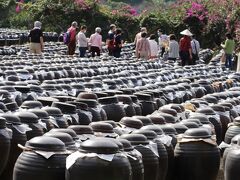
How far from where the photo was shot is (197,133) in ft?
31.6

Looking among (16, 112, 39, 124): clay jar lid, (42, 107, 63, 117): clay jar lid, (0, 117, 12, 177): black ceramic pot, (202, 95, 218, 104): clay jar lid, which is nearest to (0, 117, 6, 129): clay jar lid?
(0, 117, 12, 177): black ceramic pot

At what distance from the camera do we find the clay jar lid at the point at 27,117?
9453 millimetres

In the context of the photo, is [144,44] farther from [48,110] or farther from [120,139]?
[120,139]

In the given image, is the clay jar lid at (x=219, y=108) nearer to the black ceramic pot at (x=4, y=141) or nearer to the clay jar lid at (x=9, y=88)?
the clay jar lid at (x=9, y=88)

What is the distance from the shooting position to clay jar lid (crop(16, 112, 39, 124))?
9.45m

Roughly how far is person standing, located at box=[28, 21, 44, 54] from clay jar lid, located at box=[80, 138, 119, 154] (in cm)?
1700

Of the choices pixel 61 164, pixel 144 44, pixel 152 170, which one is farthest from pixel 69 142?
pixel 144 44

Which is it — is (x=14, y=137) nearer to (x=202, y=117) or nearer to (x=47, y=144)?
(x=47, y=144)

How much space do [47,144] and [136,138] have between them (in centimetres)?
132

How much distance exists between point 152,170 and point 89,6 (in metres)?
35.8

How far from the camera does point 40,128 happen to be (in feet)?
31.4

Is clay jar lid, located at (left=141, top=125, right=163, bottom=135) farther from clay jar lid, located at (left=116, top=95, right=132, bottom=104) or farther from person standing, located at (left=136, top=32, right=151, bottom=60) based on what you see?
person standing, located at (left=136, top=32, right=151, bottom=60)

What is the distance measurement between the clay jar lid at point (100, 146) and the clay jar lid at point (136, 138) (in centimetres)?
96

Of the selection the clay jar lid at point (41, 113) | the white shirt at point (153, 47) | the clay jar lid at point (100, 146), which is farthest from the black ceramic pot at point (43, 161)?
the white shirt at point (153, 47)
